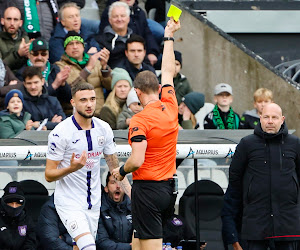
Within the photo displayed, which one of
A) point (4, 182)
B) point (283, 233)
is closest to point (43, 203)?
point (4, 182)

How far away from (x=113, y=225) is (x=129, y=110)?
2.53 m

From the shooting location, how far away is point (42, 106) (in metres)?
12.2

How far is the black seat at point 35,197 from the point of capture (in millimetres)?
9961

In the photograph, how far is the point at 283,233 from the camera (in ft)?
29.4

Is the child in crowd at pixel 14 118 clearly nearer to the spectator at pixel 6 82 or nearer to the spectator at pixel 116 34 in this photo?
the spectator at pixel 6 82

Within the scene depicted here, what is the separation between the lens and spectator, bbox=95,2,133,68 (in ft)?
44.3

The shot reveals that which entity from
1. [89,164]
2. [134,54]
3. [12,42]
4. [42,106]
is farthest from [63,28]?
[89,164]

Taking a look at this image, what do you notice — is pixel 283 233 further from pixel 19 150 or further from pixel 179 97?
pixel 179 97

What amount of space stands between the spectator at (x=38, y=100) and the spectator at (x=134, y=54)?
1.48 m

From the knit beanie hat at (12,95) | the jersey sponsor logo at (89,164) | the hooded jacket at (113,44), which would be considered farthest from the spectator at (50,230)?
the hooded jacket at (113,44)

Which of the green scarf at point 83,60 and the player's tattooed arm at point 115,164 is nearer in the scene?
the player's tattooed arm at point 115,164

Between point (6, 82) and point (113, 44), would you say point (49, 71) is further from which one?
point (113, 44)

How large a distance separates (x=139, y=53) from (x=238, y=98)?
80.7 inches

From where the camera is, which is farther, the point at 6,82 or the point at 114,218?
the point at 6,82
